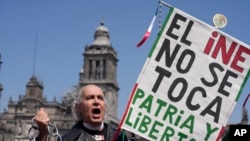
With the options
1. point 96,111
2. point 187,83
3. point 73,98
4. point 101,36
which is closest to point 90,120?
point 96,111

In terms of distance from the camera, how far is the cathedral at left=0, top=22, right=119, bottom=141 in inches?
3634

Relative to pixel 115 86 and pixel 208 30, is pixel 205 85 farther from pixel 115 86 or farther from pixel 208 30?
pixel 115 86

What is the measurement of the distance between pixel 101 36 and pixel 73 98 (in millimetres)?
12931

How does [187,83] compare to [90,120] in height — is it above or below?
above

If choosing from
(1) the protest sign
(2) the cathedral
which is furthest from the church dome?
(1) the protest sign

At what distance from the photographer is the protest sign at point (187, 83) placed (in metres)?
5.70

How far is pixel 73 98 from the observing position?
9562 cm

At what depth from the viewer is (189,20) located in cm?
589

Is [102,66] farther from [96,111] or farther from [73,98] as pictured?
[96,111]

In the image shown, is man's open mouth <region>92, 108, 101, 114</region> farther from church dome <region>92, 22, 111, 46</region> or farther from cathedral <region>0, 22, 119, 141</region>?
church dome <region>92, 22, 111, 46</region>

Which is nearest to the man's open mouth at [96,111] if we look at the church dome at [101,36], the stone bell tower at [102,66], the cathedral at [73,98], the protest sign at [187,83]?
the protest sign at [187,83]

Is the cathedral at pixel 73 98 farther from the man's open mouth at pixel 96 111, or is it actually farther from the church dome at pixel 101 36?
the man's open mouth at pixel 96 111

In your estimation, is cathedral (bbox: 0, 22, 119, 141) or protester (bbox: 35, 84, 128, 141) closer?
protester (bbox: 35, 84, 128, 141)

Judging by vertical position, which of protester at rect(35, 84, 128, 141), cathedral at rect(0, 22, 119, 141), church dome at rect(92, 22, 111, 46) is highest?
protester at rect(35, 84, 128, 141)
